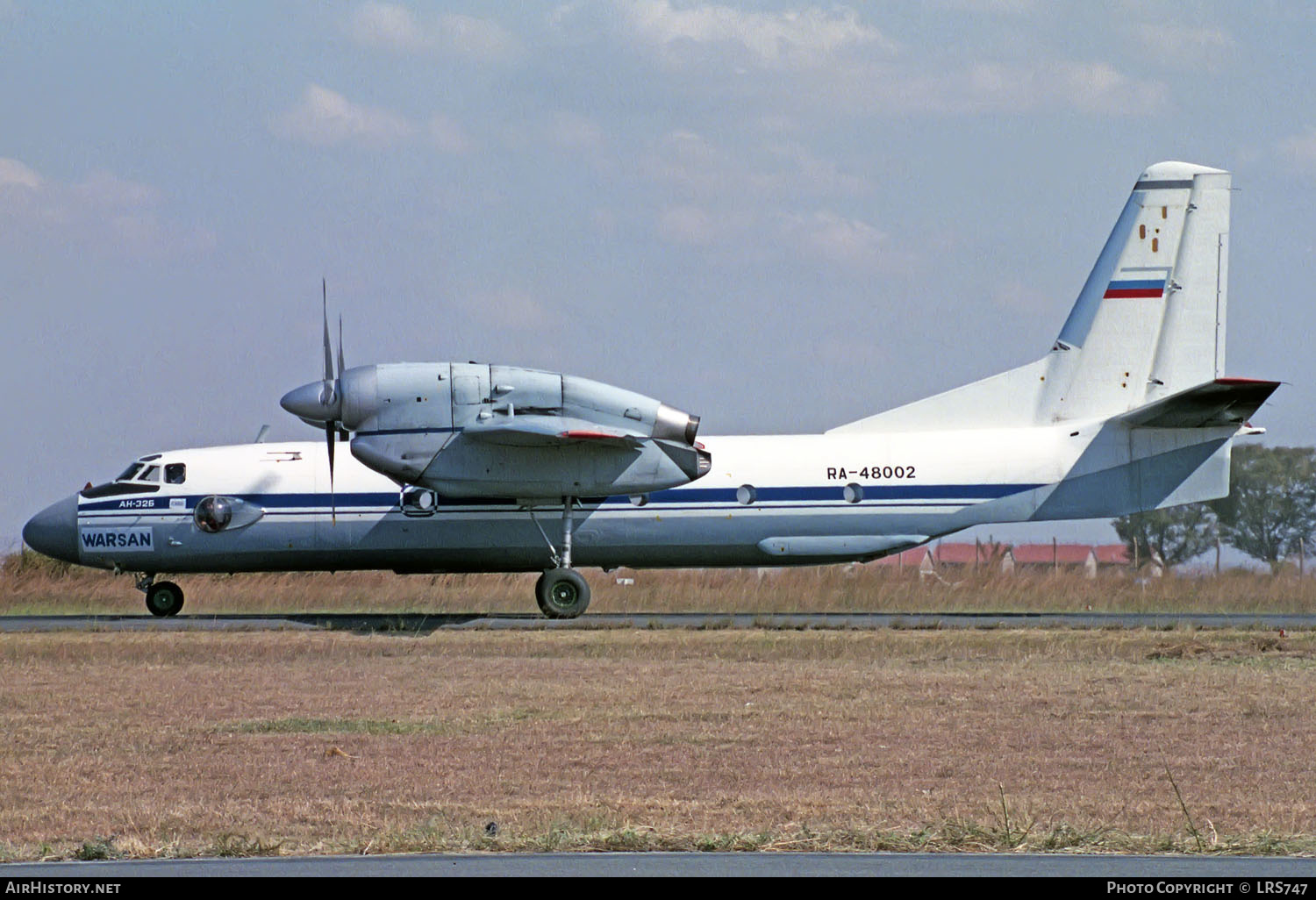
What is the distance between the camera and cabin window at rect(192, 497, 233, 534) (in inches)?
1017

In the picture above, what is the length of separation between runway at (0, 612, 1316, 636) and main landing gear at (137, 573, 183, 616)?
0.29 metres

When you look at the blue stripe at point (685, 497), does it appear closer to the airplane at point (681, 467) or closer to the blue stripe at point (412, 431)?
the airplane at point (681, 467)

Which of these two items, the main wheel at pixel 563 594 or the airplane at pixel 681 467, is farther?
the main wheel at pixel 563 594

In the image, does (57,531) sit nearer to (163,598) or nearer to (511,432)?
(163,598)

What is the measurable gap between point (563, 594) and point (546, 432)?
10.5 ft

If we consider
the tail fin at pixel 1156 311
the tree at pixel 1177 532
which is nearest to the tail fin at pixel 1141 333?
the tail fin at pixel 1156 311

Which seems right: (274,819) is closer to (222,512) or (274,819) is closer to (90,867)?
(90,867)

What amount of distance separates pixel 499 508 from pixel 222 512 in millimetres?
4816

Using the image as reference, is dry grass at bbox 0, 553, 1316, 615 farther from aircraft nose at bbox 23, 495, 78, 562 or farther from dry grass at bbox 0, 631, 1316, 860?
dry grass at bbox 0, 631, 1316, 860

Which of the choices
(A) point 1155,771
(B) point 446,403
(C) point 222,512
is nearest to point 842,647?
(B) point 446,403

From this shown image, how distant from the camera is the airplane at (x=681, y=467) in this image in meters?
23.7

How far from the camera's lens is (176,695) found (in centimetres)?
1597

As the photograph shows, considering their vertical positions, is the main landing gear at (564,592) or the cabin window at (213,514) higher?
the cabin window at (213,514)

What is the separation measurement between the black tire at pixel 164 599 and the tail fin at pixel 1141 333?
1226cm
